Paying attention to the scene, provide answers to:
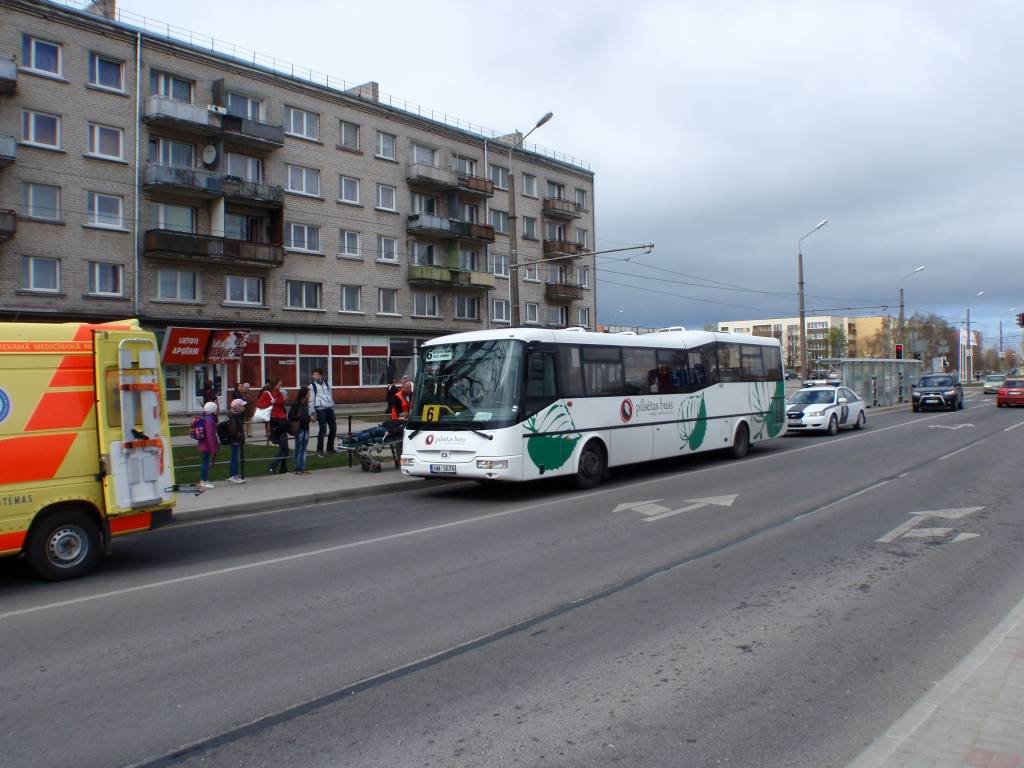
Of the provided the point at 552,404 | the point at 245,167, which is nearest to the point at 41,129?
the point at 245,167

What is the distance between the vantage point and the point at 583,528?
10008 mm

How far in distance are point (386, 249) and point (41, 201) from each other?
16.8m

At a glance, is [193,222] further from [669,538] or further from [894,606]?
[894,606]

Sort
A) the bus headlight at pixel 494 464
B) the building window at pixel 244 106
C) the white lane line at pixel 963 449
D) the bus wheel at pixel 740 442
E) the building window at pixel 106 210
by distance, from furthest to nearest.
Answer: the building window at pixel 244 106 < the building window at pixel 106 210 < the bus wheel at pixel 740 442 < the white lane line at pixel 963 449 < the bus headlight at pixel 494 464

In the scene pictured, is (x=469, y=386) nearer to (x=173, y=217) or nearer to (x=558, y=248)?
(x=173, y=217)

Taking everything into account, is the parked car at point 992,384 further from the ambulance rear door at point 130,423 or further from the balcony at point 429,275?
the ambulance rear door at point 130,423

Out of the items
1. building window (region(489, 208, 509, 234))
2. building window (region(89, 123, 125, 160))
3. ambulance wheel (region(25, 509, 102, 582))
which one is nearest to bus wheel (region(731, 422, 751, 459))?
ambulance wheel (region(25, 509, 102, 582))

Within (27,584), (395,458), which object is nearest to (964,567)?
(27,584)

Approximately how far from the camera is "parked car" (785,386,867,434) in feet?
82.0

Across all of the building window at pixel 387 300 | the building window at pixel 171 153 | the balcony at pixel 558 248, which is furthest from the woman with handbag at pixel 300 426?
the balcony at pixel 558 248

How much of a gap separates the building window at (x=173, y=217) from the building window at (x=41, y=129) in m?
4.24

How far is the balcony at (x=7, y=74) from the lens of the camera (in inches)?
1075

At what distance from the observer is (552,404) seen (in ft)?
43.0

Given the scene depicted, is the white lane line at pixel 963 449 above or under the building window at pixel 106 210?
under
